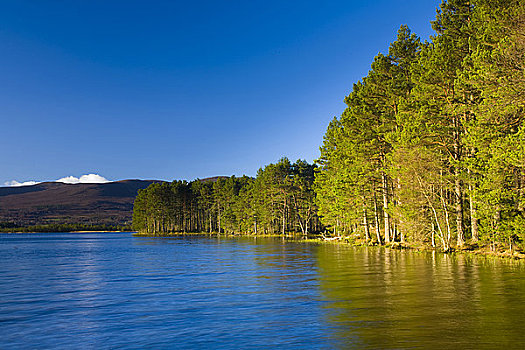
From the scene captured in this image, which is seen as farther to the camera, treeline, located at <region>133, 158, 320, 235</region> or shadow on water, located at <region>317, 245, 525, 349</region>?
treeline, located at <region>133, 158, 320, 235</region>

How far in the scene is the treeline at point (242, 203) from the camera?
330 ft

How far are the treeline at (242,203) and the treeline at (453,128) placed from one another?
4290 centimetres

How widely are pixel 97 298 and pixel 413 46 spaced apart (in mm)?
40738

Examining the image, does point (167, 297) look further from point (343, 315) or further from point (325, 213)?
point (325, 213)

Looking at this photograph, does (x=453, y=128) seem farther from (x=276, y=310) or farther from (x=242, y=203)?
(x=242, y=203)

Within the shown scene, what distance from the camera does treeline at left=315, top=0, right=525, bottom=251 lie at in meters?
26.5

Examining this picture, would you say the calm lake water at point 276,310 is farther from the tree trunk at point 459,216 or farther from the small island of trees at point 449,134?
the tree trunk at point 459,216

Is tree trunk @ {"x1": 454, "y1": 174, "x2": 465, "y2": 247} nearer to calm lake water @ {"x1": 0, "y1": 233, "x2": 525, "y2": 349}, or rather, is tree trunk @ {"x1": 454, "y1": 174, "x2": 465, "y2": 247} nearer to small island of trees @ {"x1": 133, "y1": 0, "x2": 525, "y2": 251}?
small island of trees @ {"x1": 133, "y1": 0, "x2": 525, "y2": 251}

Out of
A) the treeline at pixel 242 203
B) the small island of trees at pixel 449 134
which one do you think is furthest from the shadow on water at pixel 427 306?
the treeline at pixel 242 203

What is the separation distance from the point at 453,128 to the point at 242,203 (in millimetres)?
85950

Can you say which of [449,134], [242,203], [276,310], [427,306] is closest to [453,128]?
[449,134]

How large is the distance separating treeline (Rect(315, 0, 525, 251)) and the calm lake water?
6477mm

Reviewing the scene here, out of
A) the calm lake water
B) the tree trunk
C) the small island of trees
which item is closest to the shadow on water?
the calm lake water

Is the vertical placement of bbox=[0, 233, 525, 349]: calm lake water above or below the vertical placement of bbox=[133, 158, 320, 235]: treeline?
below
